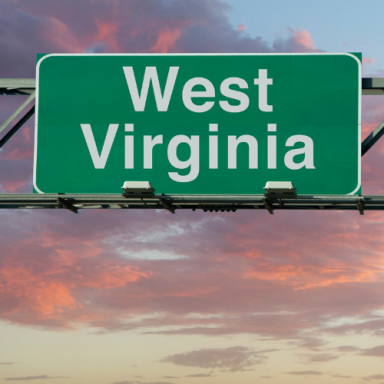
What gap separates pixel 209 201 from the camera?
2025 centimetres

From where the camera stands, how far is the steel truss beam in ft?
66.0

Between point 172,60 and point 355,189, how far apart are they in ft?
19.9

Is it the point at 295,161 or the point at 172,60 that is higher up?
the point at 172,60

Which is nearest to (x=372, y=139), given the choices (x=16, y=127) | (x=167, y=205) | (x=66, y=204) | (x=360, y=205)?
(x=360, y=205)

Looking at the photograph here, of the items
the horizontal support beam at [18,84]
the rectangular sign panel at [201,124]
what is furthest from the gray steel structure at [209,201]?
the horizontal support beam at [18,84]

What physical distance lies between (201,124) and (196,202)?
85.3 inches

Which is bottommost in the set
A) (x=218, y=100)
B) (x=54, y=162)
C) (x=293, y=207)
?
(x=293, y=207)

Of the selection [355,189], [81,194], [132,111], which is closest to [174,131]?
[132,111]

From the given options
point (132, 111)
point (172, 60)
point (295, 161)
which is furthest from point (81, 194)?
point (295, 161)

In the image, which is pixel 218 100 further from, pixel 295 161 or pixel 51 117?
pixel 51 117

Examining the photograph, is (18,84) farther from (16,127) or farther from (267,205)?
(267,205)

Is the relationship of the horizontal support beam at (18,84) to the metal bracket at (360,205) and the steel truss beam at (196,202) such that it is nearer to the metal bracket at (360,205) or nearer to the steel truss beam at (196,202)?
the steel truss beam at (196,202)

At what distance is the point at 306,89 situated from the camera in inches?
821

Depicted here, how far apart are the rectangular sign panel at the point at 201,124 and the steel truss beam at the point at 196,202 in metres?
0.34
